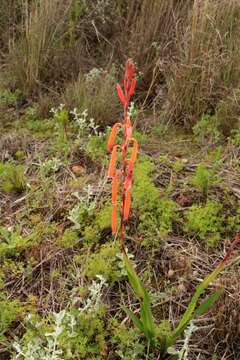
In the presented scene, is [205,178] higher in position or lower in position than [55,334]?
higher

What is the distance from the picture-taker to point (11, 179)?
3.24 metres

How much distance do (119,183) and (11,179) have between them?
694 mm

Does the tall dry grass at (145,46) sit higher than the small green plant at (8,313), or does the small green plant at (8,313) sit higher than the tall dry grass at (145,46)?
the tall dry grass at (145,46)

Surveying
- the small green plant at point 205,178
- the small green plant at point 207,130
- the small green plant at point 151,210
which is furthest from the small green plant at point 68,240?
the small green plant at point 207,130

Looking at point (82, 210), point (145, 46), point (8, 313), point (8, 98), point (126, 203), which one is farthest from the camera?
point (145, 46)

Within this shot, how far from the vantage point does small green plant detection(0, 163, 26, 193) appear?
3232 millimetres

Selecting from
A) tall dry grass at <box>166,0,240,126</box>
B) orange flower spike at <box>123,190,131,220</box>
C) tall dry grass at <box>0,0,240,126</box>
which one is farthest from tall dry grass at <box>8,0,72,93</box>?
orange flower spike at <box>123,190,131,220</box>

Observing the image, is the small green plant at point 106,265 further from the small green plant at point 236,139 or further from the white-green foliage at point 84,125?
the small green plant at point 236,139

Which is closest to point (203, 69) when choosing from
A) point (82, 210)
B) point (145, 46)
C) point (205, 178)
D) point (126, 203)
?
point (145, 46)

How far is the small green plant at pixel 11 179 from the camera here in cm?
323

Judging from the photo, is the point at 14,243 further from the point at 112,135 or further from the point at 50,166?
the point at 112,135

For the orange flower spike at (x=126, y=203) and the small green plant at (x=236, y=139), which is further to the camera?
the small green plant at (x=236, y=139)

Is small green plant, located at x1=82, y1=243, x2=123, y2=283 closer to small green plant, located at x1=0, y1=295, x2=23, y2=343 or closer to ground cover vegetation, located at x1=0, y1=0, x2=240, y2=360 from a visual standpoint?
ground cover vegetation, located at x1=0, y1=0, x2=240, y2=360

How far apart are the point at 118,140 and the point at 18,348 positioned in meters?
1.75
